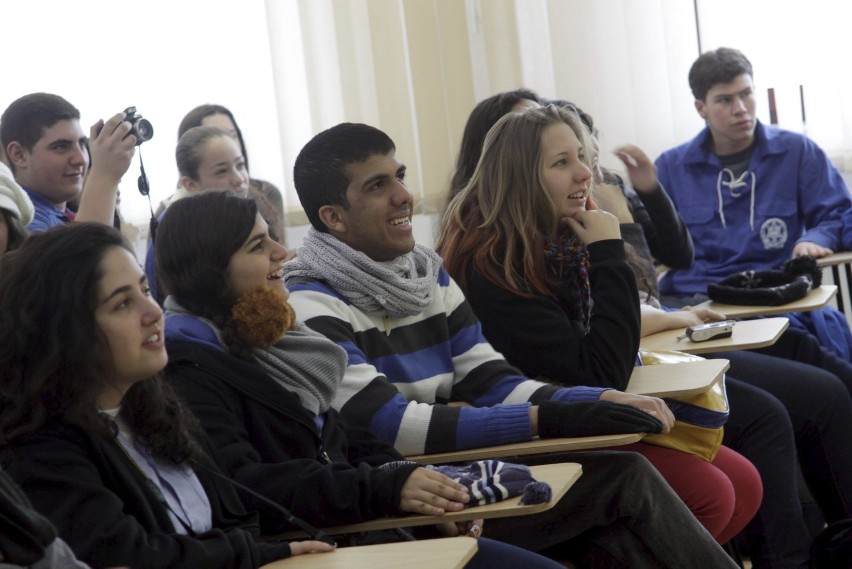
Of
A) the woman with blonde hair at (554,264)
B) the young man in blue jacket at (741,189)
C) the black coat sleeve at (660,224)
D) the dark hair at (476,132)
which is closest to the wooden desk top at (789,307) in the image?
the black coat sleeve at (660,224)

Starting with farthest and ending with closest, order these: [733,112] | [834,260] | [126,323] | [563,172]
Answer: [733,112] < [834,260] < [563,172] < [126,323]

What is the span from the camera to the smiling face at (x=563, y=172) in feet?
8.64

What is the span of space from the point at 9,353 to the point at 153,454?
26cm

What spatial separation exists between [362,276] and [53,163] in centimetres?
118

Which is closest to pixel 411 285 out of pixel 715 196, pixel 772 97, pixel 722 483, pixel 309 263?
pixel 309 263

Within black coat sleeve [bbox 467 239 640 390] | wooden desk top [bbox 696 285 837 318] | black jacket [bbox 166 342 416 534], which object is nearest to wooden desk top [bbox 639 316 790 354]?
wooden desk top [bbox 696 285 837 318]

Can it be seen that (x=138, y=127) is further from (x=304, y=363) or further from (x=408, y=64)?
(x=408, y=64)

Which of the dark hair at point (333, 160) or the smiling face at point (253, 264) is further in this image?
the dark hair at point (333, 160)

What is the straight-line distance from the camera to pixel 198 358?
6.05 feet

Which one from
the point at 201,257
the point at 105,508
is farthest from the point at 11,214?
the point at 105,508

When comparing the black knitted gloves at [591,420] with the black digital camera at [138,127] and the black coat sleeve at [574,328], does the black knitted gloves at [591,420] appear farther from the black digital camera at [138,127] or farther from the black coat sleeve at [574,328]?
the black digital camera at [138,127]

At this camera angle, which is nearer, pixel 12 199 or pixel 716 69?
pixel 12 199

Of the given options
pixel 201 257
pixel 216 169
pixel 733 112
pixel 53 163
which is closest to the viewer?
pixel 201 257

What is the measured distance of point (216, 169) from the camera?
3.58 metres
